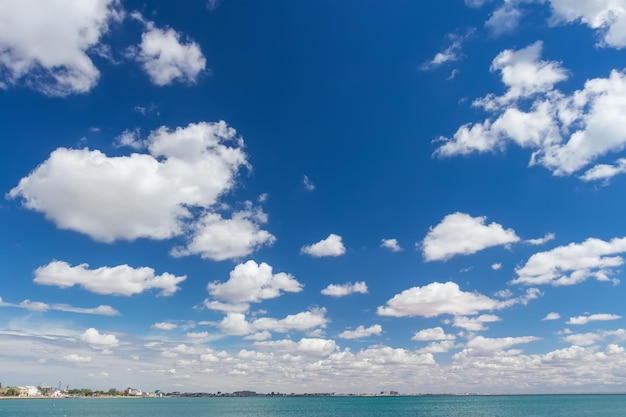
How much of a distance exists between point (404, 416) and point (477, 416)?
82.1ft

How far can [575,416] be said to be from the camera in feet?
505

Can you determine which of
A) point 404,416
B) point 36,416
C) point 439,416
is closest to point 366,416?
point 404,416

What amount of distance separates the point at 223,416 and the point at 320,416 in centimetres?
3604

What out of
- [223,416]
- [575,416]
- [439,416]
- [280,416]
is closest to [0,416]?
[223,416]

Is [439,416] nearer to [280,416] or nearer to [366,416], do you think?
[366,416]

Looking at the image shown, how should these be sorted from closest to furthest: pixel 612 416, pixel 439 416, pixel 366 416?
pixel 612 416, pixel 439 416, pixel 366 416

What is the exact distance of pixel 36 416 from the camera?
154375 millimetres

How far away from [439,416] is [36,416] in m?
139

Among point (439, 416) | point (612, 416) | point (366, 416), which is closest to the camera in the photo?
point (612, 416)

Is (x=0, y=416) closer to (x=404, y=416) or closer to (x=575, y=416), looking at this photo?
(x=404, y=416)

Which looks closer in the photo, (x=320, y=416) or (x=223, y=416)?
(x=223, y=416)

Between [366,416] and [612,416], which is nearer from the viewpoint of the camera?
[612,416]

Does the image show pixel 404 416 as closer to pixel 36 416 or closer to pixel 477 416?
pixel 477 416

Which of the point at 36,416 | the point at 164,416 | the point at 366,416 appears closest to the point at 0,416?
the point at 36,416
